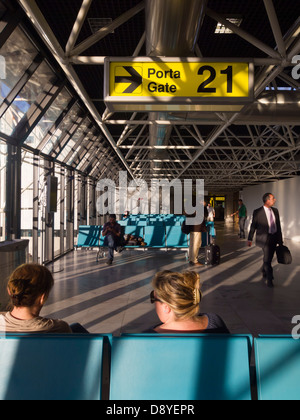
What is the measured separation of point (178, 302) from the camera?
225cm

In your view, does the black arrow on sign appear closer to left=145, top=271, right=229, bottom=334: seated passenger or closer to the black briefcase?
left=145, top=271, right=229, bottom=334: seated passenger

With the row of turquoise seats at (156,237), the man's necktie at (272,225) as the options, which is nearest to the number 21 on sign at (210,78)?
the man's necktie at (272,225)

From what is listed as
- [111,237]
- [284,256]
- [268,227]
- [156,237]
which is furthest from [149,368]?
[156,237]

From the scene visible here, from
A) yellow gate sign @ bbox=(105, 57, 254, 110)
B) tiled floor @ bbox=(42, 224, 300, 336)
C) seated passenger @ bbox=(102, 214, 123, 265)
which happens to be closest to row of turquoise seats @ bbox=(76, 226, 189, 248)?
tiled floor @ bbox=(42, 224, 300, 336)

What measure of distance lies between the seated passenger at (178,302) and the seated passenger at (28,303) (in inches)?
28.1

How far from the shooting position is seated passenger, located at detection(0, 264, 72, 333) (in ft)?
7.63

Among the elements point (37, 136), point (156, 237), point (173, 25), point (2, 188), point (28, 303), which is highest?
point (173, 25)

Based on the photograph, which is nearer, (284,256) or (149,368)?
(149,368)

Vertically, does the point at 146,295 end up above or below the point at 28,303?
below

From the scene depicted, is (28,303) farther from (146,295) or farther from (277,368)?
(146,295)

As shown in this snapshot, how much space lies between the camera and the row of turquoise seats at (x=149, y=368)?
6.54 ft

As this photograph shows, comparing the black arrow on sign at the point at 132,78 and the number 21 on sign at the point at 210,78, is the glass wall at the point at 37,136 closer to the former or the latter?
the black arrow on sign at the point at 132,78

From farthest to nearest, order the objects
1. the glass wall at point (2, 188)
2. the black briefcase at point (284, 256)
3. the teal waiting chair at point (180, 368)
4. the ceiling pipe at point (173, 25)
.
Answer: the glass wall at point (2, 188) → the black briefcase at point (284, 256) → the ceiling pipe at point (173, 25) → the teal waiting chair at point (180, 368)

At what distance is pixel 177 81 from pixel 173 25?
663 millimetres
